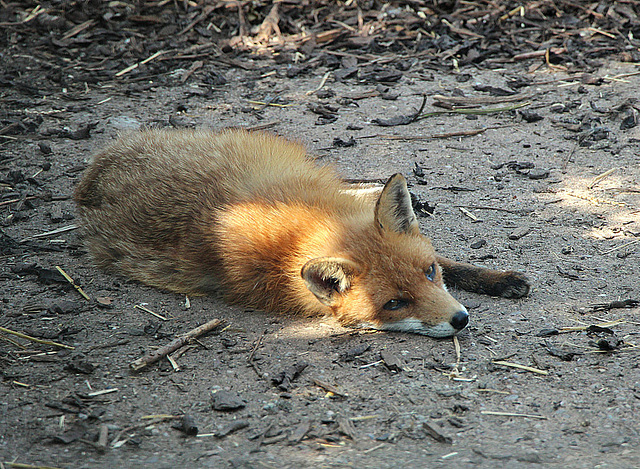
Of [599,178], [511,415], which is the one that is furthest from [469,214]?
[511,415]

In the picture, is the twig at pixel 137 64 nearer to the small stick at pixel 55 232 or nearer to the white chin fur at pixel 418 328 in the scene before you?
the small stick at pixel 55 232

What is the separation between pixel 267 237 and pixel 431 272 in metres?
1.05

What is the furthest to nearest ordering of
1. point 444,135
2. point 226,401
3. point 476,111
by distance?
point 476,111 < point 444,135 < point 226,401

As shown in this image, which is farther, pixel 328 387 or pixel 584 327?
pixel 584 327

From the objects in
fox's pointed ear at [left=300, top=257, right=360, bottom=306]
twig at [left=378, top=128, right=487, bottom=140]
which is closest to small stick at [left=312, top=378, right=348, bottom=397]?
fox's pointed ear at [left=300, top=257, right=360, bottom=306]

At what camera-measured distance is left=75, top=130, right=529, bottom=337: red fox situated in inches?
141

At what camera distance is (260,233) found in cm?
394

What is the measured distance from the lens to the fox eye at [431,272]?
3.68 meters

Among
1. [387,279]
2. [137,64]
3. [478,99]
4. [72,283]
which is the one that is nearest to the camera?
[387,279]

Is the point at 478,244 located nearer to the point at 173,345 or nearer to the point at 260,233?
the point at 260,233

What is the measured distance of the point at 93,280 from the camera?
171 inches

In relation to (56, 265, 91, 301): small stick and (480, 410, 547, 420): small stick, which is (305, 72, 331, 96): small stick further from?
(480, 410, 547, 420): small stick

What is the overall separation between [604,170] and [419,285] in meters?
2.74

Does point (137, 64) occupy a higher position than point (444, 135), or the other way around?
point (137, 64)
